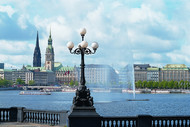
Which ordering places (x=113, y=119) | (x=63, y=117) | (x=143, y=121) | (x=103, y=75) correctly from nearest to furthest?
(x=143, y=121) < (x=113, y=119) < (x=63, y=117) < (x=103, y=75)

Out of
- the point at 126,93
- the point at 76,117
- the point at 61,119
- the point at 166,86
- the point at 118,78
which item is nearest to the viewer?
the point at 76,117

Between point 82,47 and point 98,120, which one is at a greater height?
point 82,47

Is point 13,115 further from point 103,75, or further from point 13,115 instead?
point 103,75

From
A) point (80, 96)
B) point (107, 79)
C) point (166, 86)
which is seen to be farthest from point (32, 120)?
point (166, 86)

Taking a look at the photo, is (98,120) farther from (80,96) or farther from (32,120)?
(32,120)

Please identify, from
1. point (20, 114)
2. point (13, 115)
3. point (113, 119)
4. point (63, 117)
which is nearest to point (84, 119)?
point (113, 119)

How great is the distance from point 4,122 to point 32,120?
1337mm

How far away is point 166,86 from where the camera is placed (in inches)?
6909

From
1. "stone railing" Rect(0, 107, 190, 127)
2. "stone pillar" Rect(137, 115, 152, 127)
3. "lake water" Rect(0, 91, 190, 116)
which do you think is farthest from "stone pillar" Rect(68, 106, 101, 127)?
"lake water" Rect(0, 91, 190, 116)

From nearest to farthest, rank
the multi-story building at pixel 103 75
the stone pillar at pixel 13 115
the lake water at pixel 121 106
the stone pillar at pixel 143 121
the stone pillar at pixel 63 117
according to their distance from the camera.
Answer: the stone pillar at pixel 143 121 < the stone pillar at pixel 63 117 < the stone pillar at pixel 13 115 < the lake water at pixel 121 106 < the multi-story building at pixel 103 75

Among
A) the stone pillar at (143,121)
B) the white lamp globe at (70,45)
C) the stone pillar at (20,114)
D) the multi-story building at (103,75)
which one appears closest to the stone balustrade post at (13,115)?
the stone pillar at (20,114)

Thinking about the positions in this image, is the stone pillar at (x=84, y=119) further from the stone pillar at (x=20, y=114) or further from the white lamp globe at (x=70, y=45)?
the stone pillar at (x=20, y=114)

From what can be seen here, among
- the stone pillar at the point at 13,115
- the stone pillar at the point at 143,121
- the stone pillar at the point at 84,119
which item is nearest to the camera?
the stone pillar at the point at 84,119

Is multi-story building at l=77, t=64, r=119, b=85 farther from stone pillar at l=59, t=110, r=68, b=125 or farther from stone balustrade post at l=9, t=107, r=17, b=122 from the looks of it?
stone pillar at l=59, t=110, r=68, b=125
